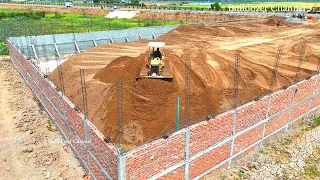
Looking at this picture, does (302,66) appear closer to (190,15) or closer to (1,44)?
(1,44)

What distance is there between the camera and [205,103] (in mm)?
11211

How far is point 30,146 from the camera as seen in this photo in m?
10.4

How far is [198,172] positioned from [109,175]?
268 centimetres

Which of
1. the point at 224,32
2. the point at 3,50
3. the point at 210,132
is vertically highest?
the point at 224,32

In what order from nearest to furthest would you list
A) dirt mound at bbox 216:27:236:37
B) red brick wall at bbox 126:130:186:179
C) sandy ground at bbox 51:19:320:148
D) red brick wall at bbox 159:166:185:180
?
red brick wall at bbox 126:130:186:179
red brick wall at bbox 159:166:185:180
sandy ground at bbox 51:19:320:148
dirt mound at bbox 216:27:236:37

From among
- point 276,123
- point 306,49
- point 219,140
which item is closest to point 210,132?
point 219,140

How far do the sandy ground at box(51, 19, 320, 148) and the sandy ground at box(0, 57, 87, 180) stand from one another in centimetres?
163

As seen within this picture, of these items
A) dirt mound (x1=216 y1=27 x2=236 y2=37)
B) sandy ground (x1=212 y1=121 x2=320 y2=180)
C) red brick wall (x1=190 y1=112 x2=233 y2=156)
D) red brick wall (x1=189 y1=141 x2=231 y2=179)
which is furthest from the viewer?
dirt mound (x1=216 y1=27 x2=236 y2=37)

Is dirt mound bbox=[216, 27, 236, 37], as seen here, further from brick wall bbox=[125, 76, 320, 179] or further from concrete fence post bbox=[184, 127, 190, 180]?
concrete fence post bbox=[184, 127, 190, 180]

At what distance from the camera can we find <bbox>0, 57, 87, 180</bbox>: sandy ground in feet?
29.4

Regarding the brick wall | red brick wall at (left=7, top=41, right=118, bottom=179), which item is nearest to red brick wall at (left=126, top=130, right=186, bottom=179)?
the brick wall

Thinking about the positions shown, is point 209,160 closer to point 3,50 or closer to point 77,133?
point 77,133

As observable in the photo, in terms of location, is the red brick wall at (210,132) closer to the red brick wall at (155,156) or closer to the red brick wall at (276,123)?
→ the red brick wall at (155,156)

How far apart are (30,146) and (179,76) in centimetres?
722
